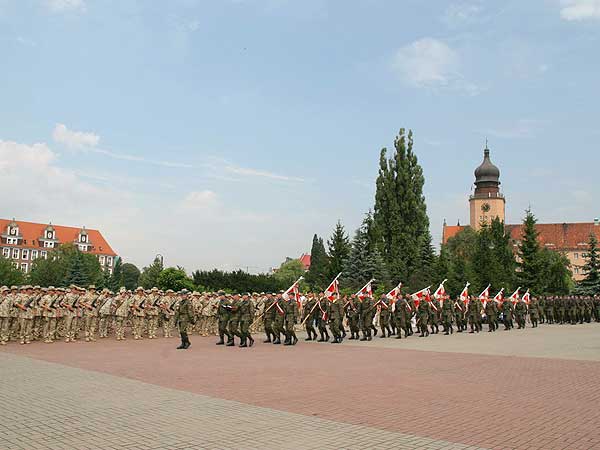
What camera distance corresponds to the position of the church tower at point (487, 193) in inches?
4050

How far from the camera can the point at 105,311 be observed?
19938 millimetres

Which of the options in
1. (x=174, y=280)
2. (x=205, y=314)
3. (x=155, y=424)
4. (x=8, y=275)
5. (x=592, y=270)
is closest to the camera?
(x=155, y=424)

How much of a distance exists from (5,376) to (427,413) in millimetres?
8059

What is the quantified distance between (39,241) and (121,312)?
320 feet

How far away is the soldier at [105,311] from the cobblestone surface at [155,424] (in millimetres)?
10585

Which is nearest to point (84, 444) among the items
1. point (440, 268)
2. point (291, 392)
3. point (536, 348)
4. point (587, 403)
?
point (291, 392)

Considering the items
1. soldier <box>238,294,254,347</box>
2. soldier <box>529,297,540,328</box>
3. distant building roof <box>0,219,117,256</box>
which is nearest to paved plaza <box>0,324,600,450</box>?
soldier <box>238,294,254,347</box>

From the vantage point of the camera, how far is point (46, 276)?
Result: 228 feet

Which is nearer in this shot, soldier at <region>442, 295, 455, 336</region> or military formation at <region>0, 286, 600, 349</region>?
military formation at <region>0, 286, 600, 349</region>

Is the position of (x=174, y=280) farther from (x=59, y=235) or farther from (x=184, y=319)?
(x=59, y=235)

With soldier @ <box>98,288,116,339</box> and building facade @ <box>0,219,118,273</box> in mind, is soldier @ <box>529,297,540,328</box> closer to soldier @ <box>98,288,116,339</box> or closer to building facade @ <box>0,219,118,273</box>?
soldier @ <box>98,288,116,339</box>

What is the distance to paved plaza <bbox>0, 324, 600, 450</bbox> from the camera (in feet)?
21.0

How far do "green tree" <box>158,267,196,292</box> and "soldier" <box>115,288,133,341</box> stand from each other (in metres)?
18.6

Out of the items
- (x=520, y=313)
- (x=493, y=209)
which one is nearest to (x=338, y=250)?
(x=520, y=313)
